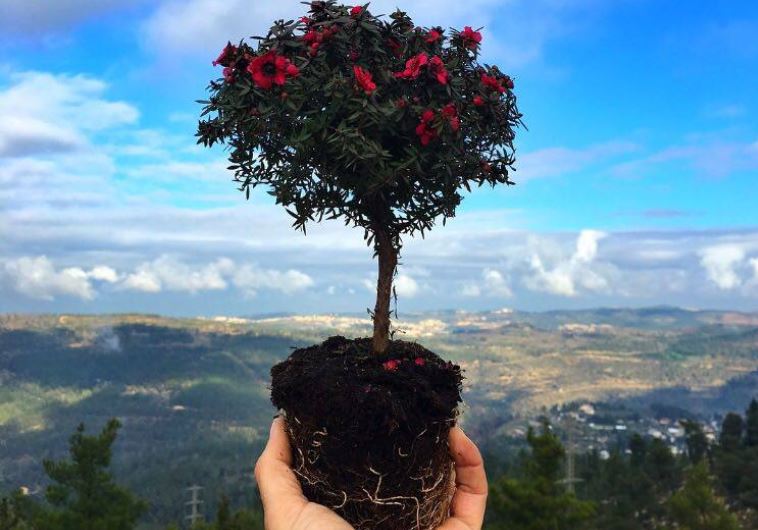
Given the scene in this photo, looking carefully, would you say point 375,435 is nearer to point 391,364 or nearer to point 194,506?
point 391,364

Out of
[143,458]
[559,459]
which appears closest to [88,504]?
[559,459]

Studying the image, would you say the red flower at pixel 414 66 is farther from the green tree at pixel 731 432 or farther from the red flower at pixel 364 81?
the green tree at pixel 731 432

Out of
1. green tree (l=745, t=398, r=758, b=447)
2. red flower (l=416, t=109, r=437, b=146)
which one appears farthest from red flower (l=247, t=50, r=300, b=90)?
green tree (l=745, t=398, r=758, b=447)

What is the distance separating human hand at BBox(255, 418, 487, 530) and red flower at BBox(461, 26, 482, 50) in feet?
9.09

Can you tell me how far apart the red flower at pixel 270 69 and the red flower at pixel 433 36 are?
105 cm

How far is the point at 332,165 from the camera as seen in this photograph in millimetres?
4125

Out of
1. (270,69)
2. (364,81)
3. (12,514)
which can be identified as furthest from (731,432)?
(270,69)

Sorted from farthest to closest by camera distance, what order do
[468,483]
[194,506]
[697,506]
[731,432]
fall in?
[731,432], [194,506], [697,506], [468,483]

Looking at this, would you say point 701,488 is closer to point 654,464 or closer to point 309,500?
point 654,464

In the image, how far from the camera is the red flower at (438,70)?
13.0ft

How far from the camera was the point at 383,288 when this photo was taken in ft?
14.8

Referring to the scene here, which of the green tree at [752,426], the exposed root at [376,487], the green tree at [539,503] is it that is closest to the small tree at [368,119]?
the exposed root at [376,487]

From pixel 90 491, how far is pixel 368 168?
22.2m

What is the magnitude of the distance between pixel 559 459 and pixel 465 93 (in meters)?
18.5
